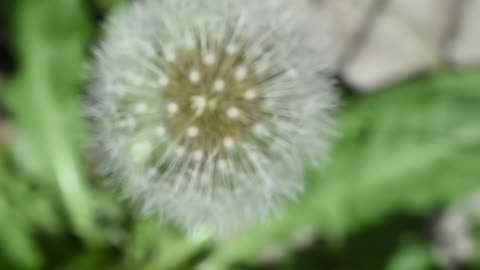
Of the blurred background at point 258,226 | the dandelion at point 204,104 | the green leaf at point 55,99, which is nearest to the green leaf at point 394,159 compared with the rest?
the blurred background at point 258,226

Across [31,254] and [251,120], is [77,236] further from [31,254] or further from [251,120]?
[251,120]

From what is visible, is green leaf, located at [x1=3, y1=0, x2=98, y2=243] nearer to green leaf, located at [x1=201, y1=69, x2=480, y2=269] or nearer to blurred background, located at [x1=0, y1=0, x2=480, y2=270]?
blurred background, located at [x1=0, y1=0, x2=480, y2=270]

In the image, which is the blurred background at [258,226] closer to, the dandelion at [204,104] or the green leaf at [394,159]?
the green leaf at [394,159]

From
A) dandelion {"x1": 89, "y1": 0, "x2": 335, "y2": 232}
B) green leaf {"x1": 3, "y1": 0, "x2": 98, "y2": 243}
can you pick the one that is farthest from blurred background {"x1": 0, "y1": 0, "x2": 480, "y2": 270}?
dandelion {"x1": 89, "y1": 0, "x2": 335, "y2": 232}

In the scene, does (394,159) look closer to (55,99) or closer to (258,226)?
(258,226)

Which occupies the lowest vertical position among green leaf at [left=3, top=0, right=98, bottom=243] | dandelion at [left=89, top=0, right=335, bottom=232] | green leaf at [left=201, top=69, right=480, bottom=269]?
dandelion at [left=89, top=0, right=335, bottom=232]

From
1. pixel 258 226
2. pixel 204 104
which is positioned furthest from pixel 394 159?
pixel 204 104
